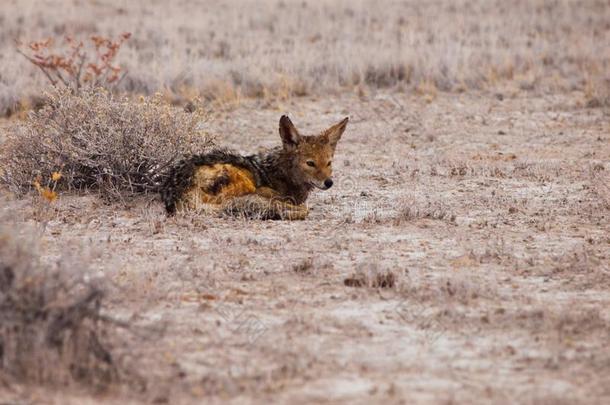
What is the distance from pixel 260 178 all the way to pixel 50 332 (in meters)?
4.54

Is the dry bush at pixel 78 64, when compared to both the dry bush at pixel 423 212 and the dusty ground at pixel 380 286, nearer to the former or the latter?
the dusty ground at pixel 380 286

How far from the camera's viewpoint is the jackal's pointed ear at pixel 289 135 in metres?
9.94

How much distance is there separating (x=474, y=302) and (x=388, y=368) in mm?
1502

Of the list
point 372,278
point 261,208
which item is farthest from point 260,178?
point 372,278

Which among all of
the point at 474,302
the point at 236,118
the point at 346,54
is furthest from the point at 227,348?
the point at 346,54

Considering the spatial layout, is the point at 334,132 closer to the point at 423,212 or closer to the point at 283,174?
the point at 283,174

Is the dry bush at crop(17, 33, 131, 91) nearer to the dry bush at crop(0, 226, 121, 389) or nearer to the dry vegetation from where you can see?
the dry vegetation

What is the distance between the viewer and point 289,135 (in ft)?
33.0

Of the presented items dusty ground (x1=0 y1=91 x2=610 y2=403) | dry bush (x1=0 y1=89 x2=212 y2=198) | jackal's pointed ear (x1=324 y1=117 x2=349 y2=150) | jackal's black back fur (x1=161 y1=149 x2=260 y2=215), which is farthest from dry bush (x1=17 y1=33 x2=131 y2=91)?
dusty ground (x1=0 y1=91 x2=610 y2=403)

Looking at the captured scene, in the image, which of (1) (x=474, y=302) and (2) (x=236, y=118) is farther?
(2) (x=236, y=118)

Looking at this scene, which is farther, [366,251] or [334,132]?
[334,132]

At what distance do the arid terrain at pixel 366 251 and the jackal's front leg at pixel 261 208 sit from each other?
0.49ft

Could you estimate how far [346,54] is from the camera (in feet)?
65.6

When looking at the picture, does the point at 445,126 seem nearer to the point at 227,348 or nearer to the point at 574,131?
the point at 574,131
